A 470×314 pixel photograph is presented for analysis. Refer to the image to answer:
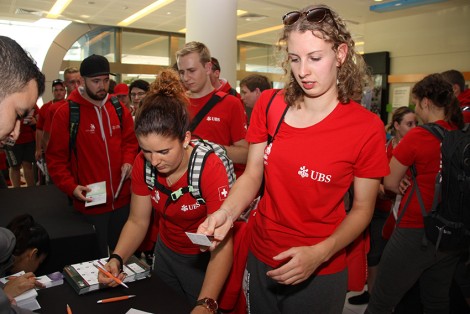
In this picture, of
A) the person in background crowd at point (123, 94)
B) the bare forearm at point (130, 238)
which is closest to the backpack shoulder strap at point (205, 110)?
the bare forearm at point (130, 238)

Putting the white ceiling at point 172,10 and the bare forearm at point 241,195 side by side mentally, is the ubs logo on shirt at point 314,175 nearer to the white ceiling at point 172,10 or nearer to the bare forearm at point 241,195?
the bare forearm at point 241,195

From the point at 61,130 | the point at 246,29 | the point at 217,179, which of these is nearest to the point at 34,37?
the point at 246,29

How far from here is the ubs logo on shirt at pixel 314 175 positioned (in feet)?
4.43

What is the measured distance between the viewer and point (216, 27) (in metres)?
5.25

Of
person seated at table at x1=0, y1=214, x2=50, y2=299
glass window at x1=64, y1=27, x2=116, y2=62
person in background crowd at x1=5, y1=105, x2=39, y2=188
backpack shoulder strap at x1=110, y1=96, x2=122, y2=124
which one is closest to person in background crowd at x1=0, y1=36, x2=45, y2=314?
person seated at table at x1=0, y1=214, x2=50, y2=299

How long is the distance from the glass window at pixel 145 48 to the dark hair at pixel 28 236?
1172 centimetres

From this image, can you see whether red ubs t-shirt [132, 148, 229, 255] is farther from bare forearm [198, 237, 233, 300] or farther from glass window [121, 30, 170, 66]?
glass window [121, 30, 170, 66]

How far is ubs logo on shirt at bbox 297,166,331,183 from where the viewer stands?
135 centimetres

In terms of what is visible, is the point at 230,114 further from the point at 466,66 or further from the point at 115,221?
the point at 466,66

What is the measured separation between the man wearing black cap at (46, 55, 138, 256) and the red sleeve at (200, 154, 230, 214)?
1630 mm

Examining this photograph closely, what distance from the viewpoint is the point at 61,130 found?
305cm

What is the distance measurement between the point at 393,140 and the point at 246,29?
961 centimetres

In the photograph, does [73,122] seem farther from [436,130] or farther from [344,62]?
[436,130]

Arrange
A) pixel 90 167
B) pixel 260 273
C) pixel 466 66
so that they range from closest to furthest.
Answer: pixel 260 273 < pixel 90 167 < pixel 466 66
